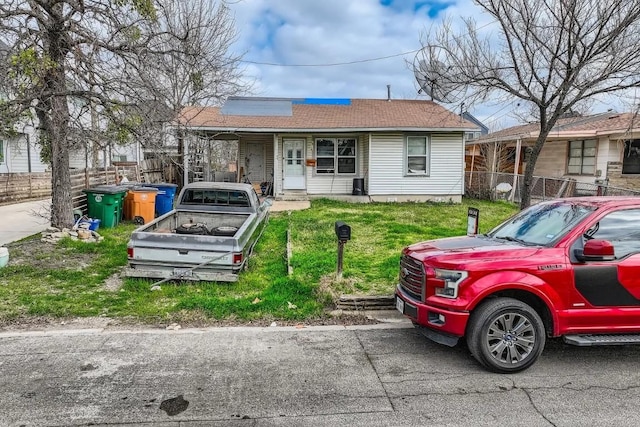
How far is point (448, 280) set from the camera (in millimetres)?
4480

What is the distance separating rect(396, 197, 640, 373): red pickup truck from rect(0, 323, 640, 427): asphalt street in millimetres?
318

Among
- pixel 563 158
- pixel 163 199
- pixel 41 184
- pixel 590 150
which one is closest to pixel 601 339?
pixel 163 199

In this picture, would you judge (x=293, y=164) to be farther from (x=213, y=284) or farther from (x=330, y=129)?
(x=213, y=284)

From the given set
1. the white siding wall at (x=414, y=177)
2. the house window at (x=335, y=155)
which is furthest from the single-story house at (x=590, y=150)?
the house window at (x=335, y=155)

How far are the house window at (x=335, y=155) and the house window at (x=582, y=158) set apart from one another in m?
10.2

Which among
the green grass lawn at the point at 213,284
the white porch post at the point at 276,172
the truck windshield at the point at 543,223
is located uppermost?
the white porch post at the point at 276,172

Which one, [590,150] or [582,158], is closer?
[590,150]

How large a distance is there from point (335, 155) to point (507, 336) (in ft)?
48.7

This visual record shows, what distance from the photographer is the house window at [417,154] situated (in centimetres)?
1814

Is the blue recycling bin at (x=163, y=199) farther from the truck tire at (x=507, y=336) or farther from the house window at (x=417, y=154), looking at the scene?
the truck tire at (x=507, y=336)

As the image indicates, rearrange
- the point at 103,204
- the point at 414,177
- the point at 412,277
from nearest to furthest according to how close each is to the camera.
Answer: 1. the point at 412,277
2. the point at 103,204
3. the point at 414,177

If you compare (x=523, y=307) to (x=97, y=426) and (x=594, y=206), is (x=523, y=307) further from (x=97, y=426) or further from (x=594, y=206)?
(x=97, y=426)

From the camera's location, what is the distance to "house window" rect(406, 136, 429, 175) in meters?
18.1

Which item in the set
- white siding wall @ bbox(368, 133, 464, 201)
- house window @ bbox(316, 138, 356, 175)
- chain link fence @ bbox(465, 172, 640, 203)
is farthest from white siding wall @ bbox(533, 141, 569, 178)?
house window @ bbox(316, 138, 356, 175)
